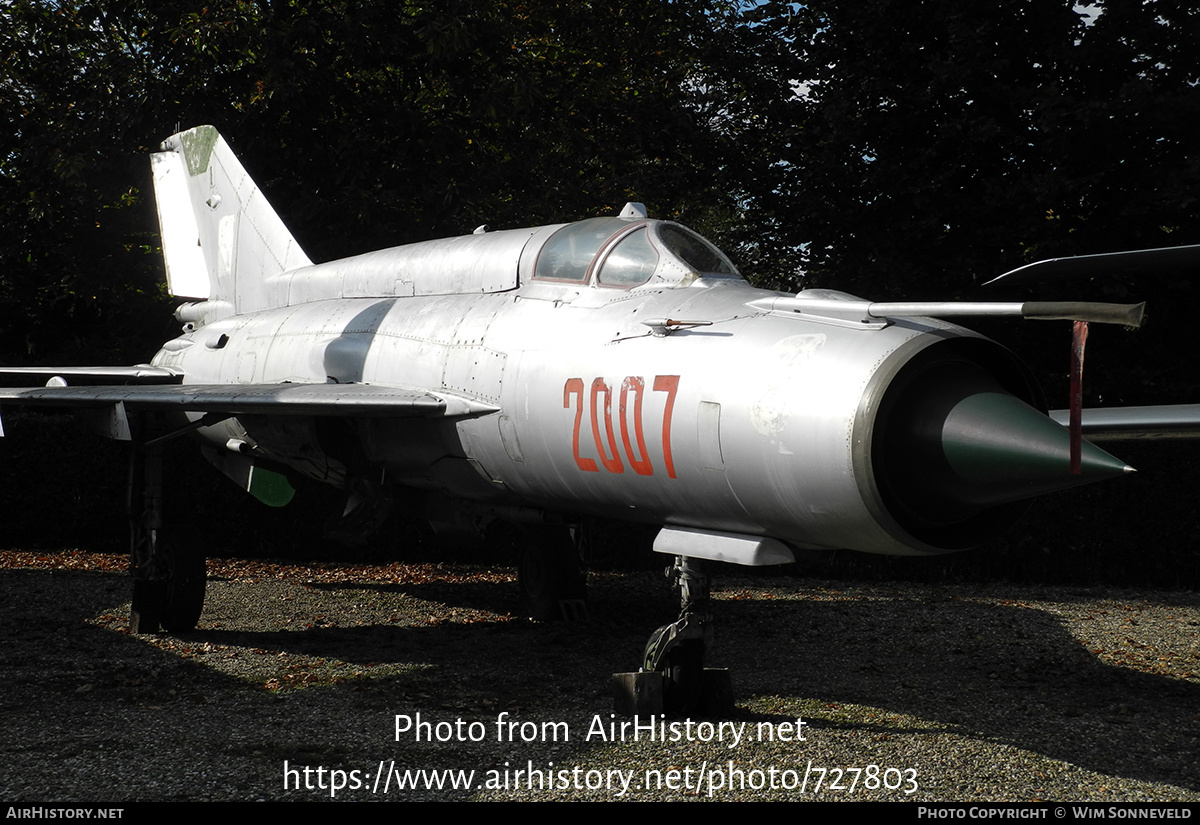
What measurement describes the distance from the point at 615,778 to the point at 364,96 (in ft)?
45.9

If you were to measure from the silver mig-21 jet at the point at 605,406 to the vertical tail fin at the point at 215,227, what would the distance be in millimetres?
59

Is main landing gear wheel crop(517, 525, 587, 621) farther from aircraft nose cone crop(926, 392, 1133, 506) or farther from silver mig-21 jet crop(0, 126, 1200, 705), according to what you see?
aircraft nose cone crop(926, 392, 1133, 506)

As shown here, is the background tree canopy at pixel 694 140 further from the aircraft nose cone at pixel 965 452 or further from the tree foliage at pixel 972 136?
the aircraft nose cone at pixel 965 452

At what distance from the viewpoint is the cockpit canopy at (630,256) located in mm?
6438

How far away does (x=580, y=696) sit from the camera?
7102 millimetres

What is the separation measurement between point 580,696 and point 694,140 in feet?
34.3

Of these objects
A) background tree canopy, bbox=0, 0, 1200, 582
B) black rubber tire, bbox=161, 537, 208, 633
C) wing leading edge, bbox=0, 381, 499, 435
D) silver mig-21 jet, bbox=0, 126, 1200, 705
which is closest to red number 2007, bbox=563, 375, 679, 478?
silver mig-21 jet, bbox=0, 126, 1200, 705

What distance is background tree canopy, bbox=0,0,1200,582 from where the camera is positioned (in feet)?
44.3

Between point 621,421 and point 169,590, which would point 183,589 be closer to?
point 169,590

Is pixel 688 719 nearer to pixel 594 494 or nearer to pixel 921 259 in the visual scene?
pixel 594 494

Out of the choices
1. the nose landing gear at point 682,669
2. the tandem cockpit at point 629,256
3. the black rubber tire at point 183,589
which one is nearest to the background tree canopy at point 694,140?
the black rubber tire at point 183,589

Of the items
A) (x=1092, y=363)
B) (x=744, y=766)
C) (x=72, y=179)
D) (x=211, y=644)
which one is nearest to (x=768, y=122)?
(x=1092, y=363)

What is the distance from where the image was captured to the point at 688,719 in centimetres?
609

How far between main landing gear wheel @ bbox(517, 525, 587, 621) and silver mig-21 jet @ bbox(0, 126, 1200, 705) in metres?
0.02
